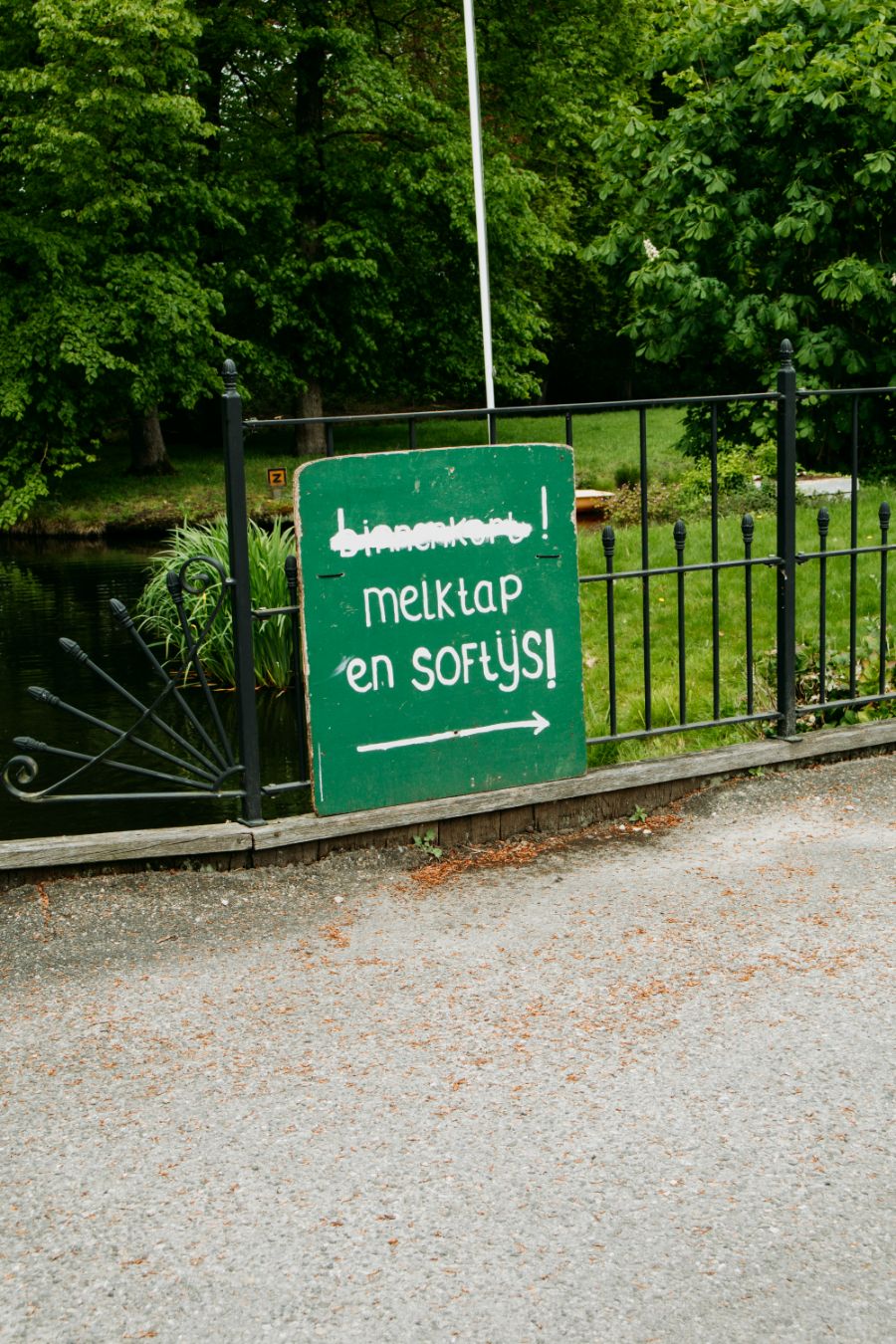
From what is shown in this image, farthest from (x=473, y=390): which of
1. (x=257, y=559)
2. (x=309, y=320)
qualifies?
(x=257, y=559)

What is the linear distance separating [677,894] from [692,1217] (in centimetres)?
199

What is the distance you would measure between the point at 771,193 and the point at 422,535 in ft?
38.6

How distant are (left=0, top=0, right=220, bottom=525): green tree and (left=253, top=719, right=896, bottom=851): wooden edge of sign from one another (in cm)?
2007

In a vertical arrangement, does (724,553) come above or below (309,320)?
below

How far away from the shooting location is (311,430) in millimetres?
31516

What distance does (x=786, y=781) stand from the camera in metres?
6.13

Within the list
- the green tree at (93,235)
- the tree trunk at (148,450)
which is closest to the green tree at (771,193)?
the green tree at (93,235)

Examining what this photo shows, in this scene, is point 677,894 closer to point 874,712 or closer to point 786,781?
point 786,781

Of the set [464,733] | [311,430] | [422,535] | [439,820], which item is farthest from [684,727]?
[311,430]

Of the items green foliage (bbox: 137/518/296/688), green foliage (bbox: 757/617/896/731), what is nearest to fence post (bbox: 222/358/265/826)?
green foliage (bbox: 757/617/896/731)

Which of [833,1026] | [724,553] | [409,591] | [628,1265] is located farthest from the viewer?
[724,553]

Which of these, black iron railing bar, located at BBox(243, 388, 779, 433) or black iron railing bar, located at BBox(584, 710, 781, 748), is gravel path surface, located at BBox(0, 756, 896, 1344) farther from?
black iron railing bar, located at BBox(243, 388, 779, 433)

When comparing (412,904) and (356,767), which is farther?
(356,767)

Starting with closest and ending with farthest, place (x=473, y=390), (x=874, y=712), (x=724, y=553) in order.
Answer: (x=874, y=712), (x=724, y=553), (x=473, y=390)
